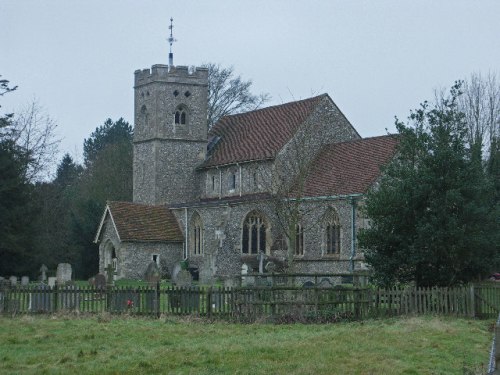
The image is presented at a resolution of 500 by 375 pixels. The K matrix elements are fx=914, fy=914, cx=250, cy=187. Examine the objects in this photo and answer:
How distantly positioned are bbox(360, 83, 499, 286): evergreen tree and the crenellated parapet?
1245 inches

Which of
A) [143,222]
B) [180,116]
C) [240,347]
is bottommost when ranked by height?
[240,347]

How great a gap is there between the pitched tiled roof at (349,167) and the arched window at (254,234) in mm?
3833

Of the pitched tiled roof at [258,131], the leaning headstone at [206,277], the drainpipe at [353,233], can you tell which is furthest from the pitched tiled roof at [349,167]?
the leaning headstone at [206,277]

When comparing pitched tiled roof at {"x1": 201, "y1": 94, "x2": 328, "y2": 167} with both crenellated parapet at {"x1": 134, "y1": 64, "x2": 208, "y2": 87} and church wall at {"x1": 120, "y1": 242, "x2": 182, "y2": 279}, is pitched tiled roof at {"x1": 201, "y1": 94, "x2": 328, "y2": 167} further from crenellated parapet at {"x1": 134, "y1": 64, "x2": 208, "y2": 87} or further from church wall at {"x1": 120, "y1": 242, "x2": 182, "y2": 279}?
church wall at {"x1": 120, "y1": 242, "x2": 182, "y2": 279}

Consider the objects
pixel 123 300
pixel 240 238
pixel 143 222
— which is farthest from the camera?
pixel 143 222

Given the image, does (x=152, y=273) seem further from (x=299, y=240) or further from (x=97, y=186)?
(x=97, y=186)

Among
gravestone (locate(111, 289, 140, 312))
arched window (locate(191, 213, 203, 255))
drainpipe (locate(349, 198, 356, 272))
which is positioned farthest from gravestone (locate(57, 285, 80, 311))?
arched window (locate(191, 213, 203, 255))

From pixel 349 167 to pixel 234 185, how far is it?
31.7ft

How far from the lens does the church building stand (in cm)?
4681

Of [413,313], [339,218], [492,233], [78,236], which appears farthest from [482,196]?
[78,236]

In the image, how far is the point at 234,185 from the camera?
55.5 meters

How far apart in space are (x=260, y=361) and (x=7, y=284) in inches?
539

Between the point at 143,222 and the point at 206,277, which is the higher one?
the point at 143,222

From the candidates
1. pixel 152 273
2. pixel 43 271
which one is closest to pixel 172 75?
pixel 43 271
